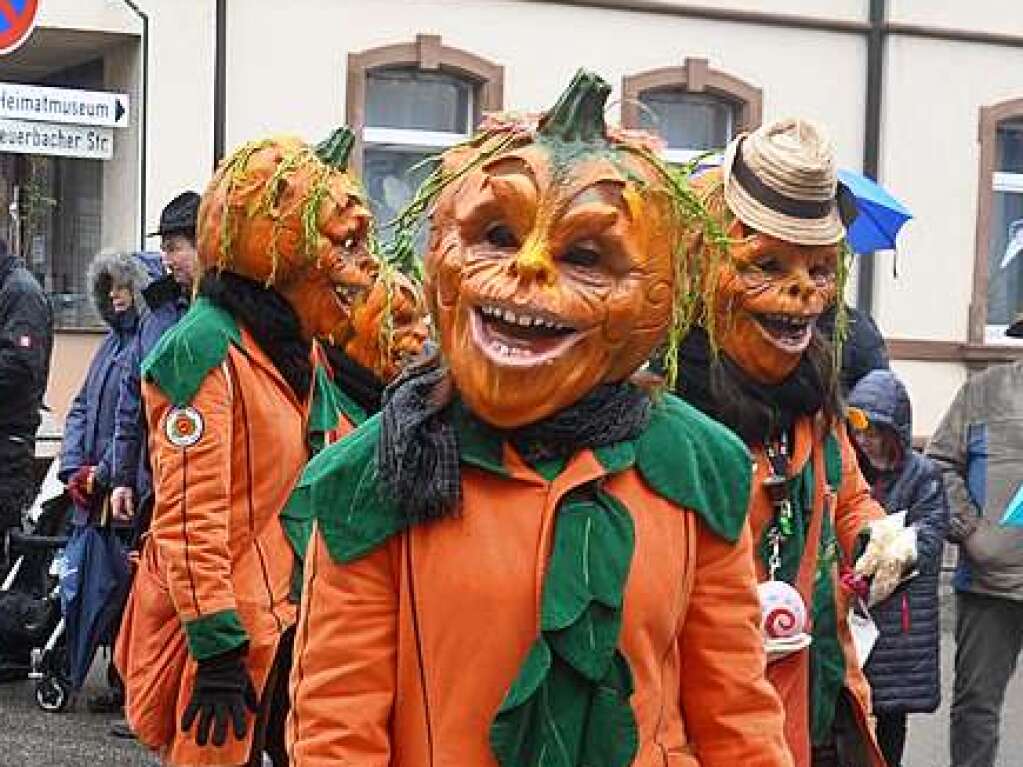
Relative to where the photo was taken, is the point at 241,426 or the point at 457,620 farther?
the point at 241,426

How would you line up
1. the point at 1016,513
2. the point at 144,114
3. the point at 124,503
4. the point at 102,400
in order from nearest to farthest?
the point at 1016,513 → the point at 124,503 → the point at 102,400 → the point at 144,114

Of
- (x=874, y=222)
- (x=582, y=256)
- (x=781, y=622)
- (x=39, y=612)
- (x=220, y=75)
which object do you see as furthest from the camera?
(x=220, y=75)

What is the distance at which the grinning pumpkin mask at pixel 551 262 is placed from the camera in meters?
2.75

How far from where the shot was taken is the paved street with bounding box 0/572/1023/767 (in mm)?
7332

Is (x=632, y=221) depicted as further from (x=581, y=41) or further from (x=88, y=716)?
(x=581, y=41)

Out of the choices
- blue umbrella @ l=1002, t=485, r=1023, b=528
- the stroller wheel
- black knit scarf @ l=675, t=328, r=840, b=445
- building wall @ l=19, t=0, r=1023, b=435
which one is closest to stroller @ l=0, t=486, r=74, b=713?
the stroller wheel

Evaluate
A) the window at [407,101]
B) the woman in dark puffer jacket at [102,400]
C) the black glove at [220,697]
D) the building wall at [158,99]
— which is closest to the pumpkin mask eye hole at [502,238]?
the black glove at [220,697]

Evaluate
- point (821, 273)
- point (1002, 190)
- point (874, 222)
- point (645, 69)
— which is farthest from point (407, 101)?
point (821, 273)

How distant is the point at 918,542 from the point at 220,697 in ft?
7.84

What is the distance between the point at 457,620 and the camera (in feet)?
8.91

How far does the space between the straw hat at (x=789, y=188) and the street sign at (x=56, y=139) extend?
865cm

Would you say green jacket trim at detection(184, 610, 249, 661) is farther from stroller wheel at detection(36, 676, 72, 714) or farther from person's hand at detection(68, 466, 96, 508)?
stroller wheel at detection(36, 676, 72, 714)

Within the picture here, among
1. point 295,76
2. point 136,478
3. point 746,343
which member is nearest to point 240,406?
point 746,343

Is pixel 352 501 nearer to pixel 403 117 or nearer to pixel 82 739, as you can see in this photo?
pixel 82 739
